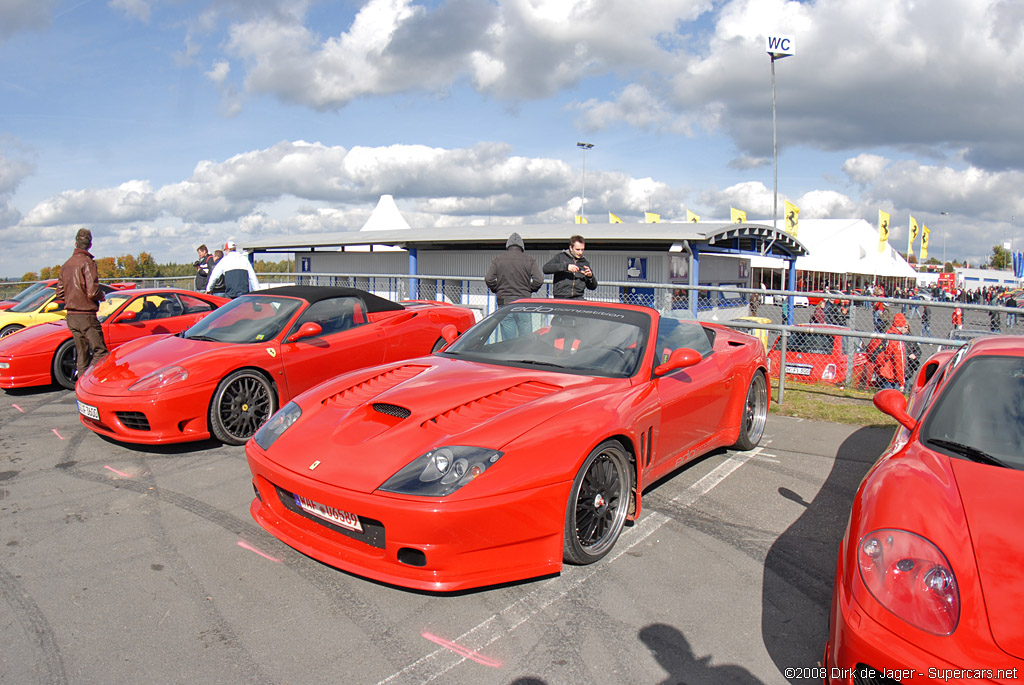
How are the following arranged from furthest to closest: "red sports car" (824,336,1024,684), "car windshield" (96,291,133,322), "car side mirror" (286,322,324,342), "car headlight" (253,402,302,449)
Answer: "car windshield" (96,291,133,322) → "car side mirror" (286,322,324,342) → "car headlight" (253,402,302,449) → "red sports car" (824,336,1024,684)

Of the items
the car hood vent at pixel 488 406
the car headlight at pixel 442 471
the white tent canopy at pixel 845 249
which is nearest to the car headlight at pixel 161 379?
the car hood vent at pixel 488 406

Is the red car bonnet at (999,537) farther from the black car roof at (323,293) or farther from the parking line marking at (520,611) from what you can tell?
the black car roof at (323,293)

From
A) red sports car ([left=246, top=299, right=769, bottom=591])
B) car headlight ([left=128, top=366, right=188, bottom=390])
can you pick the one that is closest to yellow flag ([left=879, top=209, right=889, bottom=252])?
red sports car ([left=246, top=299, right=769, bottom=591])

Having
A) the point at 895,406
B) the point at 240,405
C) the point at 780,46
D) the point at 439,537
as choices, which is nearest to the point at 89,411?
the point at 240,405

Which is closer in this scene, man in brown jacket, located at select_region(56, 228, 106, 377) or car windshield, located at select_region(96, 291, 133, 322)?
man in brown jacket, located at select_region(56, 228, 106, 377)

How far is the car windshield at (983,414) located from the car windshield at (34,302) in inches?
453

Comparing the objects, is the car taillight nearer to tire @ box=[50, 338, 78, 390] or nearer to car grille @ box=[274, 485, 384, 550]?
car grille @ box=[274, 485, 384, 550]

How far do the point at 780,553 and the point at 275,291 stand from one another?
16.6 feet

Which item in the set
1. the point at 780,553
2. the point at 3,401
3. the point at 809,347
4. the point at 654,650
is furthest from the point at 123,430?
the point at 809,347

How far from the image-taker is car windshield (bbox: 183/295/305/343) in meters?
5.98

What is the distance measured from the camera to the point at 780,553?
3629 mm

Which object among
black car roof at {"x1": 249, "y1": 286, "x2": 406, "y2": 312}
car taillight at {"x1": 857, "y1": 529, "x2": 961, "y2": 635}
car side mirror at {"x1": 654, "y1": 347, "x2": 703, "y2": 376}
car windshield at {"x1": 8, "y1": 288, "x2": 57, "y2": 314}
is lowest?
car taillight at {"x1": 857, "y1": 529, "x2": 961, "y2": 635}

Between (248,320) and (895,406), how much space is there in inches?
206

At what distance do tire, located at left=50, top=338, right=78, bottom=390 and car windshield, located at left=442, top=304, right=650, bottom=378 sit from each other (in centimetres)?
591
